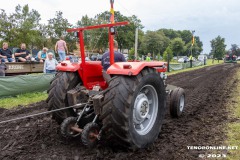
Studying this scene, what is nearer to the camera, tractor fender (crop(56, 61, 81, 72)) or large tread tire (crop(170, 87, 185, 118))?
tractor fender (crop(56, 61, 81, 72))

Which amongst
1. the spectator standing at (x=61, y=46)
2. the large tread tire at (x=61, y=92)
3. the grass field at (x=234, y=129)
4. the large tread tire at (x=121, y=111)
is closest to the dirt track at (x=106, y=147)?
the grass field at (x=234, y=129)

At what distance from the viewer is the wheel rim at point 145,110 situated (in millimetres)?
3609

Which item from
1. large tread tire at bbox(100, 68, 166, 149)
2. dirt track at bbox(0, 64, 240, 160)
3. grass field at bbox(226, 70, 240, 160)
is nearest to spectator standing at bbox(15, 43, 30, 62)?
dirt track at bbox(0, 64, 240, 160)

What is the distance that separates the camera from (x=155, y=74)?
3.79 metres

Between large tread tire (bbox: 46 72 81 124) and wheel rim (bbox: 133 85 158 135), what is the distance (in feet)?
3.87

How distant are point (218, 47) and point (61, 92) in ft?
206

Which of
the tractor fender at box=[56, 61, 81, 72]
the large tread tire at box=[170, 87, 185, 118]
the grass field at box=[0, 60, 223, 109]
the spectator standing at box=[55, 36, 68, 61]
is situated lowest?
the grass field at box=[0, 60, 223, 109]

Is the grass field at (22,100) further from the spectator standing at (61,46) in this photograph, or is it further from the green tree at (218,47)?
the green tree at (218,47)

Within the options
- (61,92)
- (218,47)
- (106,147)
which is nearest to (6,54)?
(61,92)

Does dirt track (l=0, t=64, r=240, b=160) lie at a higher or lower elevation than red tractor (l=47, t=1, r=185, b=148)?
lower

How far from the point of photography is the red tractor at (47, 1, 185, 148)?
10.5 feet

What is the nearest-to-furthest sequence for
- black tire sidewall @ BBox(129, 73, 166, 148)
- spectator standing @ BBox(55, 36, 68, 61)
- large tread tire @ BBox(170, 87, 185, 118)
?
1. black tire sidewall @ BBox(129, 73, 166, 148)
2. large tread tire @ BBox(170, 87, 185, 118)
3. spectator standing @ BBox(55, 36, 68, 61)

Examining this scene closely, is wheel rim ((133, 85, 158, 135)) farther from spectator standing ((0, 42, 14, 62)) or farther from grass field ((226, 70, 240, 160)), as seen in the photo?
spectator standing ((0, 42, 14, 62))

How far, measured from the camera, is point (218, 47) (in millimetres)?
60219
